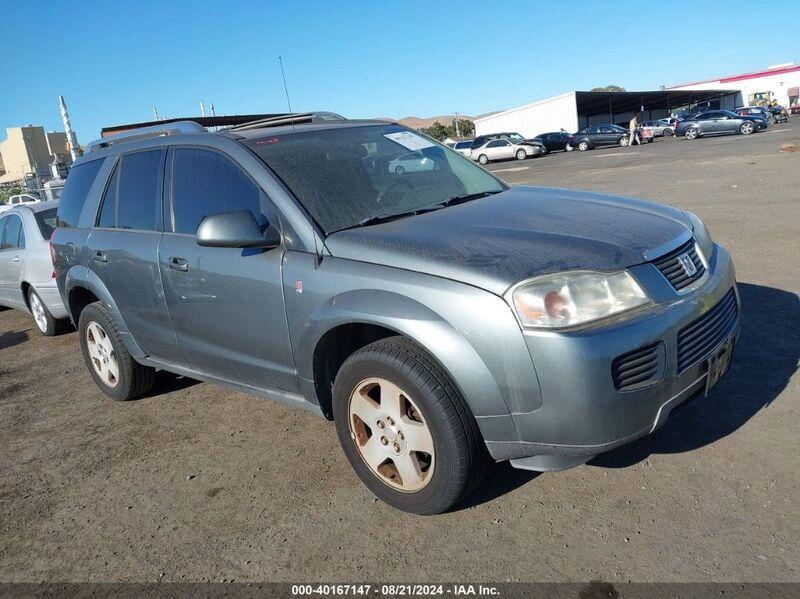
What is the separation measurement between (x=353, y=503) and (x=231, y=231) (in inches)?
57.2

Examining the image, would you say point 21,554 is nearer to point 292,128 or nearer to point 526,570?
point 526,570

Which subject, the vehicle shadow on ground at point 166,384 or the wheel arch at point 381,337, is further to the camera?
the vehicle shadow on ground at point 166,384

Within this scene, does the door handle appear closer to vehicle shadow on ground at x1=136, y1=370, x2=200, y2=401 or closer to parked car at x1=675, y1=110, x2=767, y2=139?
vehicle shadow on ground at x1=136, y1=370, x2=200, y2=401

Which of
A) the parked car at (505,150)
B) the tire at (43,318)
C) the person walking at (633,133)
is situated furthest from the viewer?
the person walking at (633,133)

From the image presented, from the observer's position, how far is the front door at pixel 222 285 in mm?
3373

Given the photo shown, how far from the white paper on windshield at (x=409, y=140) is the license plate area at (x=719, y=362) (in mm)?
2114

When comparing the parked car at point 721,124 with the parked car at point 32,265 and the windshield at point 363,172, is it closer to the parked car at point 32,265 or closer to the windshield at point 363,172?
the parked car at point 32,265

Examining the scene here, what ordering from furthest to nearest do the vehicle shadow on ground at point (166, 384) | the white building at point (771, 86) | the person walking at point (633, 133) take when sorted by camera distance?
1. the white building at point (771, 86)
2. the person walking at point (633, 133)
3. the vehicle shadow on ground at point (166, 384)

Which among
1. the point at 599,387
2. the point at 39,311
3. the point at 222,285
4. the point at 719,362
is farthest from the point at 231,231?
the point at 39,311

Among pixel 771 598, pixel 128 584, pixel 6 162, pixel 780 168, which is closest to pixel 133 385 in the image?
pixel 128 584

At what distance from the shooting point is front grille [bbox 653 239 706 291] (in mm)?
2873

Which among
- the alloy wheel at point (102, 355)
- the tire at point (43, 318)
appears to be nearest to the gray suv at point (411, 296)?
the alloy wheel at point (102, 355)

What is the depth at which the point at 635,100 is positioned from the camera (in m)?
64.7

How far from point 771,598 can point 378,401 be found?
67.3 inches
